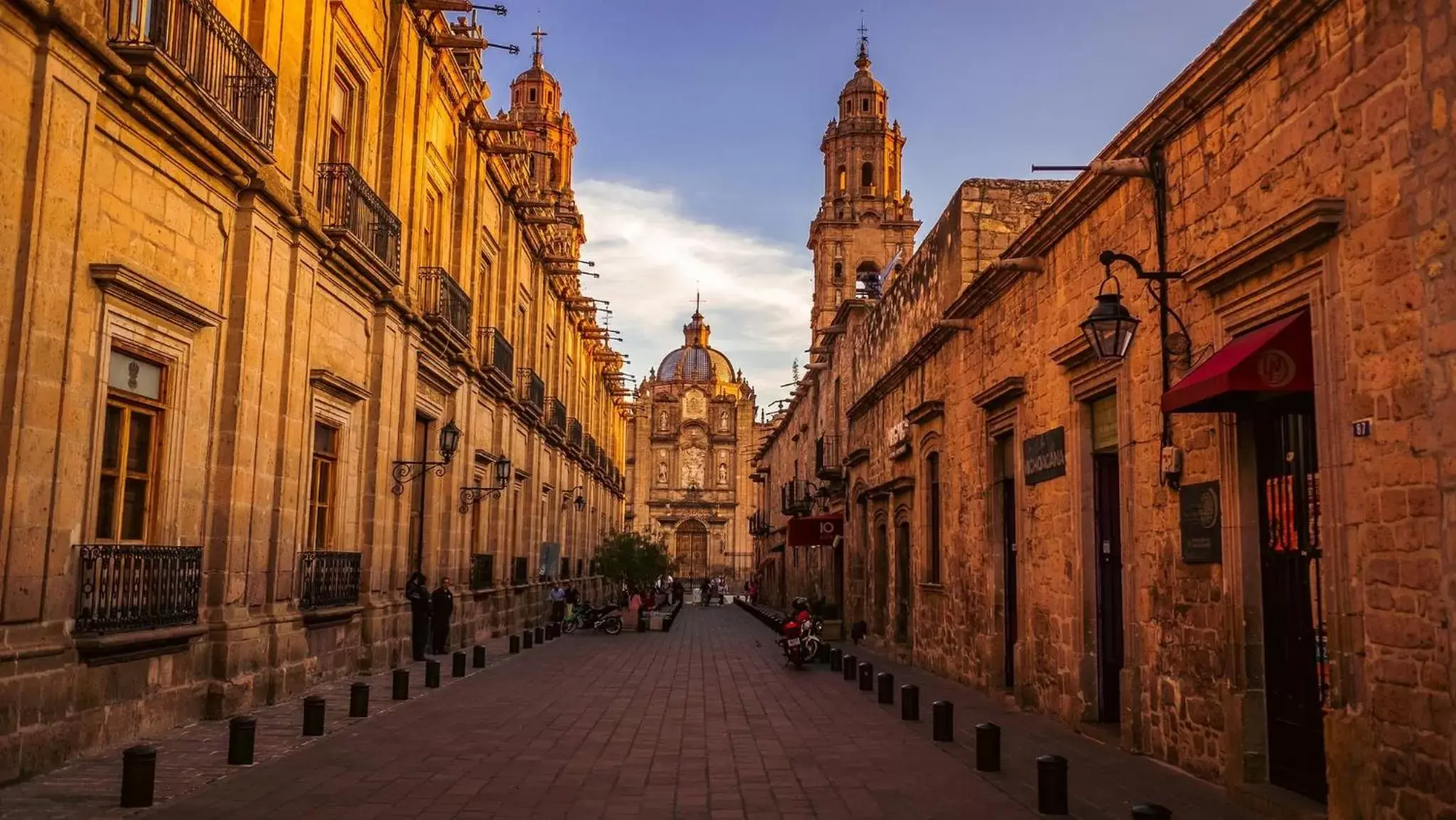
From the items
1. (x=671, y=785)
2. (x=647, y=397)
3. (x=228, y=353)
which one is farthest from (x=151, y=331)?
(x=647, y=397)

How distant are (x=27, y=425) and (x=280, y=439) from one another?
493 centimetres

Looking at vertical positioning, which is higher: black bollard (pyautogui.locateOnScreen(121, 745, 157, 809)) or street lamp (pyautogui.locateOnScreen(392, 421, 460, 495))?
street lamp (pyautogui.locateOnScreen(392, 421, 460, 495))

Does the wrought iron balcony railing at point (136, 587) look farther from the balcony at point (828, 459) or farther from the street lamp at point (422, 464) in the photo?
the balcony at point (828, 459)

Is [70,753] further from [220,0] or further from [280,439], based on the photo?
[220,0]

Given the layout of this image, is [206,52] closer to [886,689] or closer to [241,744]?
[241,744]

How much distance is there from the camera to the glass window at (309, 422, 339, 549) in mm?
14992

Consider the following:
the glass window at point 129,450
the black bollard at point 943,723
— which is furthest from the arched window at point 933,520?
the glass window at point 129,450

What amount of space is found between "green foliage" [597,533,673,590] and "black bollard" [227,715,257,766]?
34.1m

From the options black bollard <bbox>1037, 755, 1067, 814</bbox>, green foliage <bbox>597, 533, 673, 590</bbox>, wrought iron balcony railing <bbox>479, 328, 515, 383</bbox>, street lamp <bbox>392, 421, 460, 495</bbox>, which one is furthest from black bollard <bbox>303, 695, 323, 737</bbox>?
green foliage <bbox>597, 533, 673, 590</bbox>

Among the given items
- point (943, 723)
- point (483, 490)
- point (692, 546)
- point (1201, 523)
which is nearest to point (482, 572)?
point (483, 490)

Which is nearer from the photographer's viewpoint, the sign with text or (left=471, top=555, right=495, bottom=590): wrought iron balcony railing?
the sign with text

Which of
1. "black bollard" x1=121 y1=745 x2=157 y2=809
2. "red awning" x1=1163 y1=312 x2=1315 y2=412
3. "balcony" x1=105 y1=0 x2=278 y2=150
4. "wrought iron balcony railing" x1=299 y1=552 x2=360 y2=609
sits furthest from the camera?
"wrought iron balcony railing" x1=299 y1=552 x2=360 y2=609

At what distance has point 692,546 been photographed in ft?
281

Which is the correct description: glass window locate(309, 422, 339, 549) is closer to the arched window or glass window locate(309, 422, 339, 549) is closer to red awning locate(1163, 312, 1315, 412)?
the arched window
